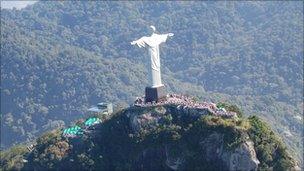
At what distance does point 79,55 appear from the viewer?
161m

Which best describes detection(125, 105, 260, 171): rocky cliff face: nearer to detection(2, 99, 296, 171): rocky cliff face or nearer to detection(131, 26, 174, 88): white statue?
detection(2, 99, 296, 171): rocky cliff face

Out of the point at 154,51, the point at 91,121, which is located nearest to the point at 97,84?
the point at 91,121

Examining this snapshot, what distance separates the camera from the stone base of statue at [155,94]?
5488cm

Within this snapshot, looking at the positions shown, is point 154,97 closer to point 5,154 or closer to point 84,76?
point 5,154

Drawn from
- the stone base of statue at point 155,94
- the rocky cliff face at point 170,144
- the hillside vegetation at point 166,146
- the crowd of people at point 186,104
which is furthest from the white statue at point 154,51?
the hillside vegetation at point 166,146

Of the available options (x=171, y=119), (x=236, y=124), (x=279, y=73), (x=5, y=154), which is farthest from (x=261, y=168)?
(x=279, y=73)

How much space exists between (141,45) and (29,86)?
10014 centimetres

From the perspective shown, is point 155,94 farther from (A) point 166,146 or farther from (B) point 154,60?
(A) point 166,146

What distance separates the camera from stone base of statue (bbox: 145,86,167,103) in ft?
180

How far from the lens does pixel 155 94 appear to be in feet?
180

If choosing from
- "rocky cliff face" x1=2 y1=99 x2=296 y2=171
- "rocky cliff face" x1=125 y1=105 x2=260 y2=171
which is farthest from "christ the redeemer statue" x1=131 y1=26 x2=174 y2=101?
"rocky cliff face" x1=125 y1=105 x2=260 y2=171

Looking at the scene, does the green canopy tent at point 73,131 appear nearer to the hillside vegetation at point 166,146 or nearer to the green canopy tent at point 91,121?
the hillside vegetation at point 166,146

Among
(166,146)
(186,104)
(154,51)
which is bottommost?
(166,146)

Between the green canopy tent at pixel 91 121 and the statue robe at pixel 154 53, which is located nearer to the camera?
the statue robe at pixel 154 53
